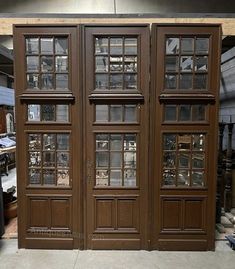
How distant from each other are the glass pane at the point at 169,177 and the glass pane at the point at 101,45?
1.57m

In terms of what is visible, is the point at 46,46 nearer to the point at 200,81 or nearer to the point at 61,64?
the point at 61,64

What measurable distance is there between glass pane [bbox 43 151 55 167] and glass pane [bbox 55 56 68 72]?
0.97 m

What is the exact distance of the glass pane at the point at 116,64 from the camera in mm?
2781

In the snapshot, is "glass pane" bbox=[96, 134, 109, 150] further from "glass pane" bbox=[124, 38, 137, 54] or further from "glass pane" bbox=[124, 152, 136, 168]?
"glass pane" bbox=[124, 38, 137, 54]

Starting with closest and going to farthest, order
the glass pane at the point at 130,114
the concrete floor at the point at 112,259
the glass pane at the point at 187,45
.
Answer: the concrete floor at the point at 112,259, the glass pane at the point at 187,45, the glass pane at the point at 130,114

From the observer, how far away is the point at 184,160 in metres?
2.89

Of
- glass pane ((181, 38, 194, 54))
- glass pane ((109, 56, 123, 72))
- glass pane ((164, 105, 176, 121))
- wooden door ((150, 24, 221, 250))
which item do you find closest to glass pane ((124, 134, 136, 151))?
wooden door ((150, 24, 221, 250))

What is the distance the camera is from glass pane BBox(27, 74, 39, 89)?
2818 millimetres

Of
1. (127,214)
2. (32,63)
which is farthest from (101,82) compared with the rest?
(127,214)

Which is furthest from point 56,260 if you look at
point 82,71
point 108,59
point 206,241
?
point 108,59

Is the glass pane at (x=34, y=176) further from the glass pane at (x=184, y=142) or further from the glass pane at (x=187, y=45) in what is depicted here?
the glass pane at (x=187, y=45)

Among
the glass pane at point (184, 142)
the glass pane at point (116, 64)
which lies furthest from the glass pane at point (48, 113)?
the glass pane at point (184, 142)

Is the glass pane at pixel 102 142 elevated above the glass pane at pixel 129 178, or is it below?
above

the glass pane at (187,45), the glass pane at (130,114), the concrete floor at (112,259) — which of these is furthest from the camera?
the glass pane at (130,114)
